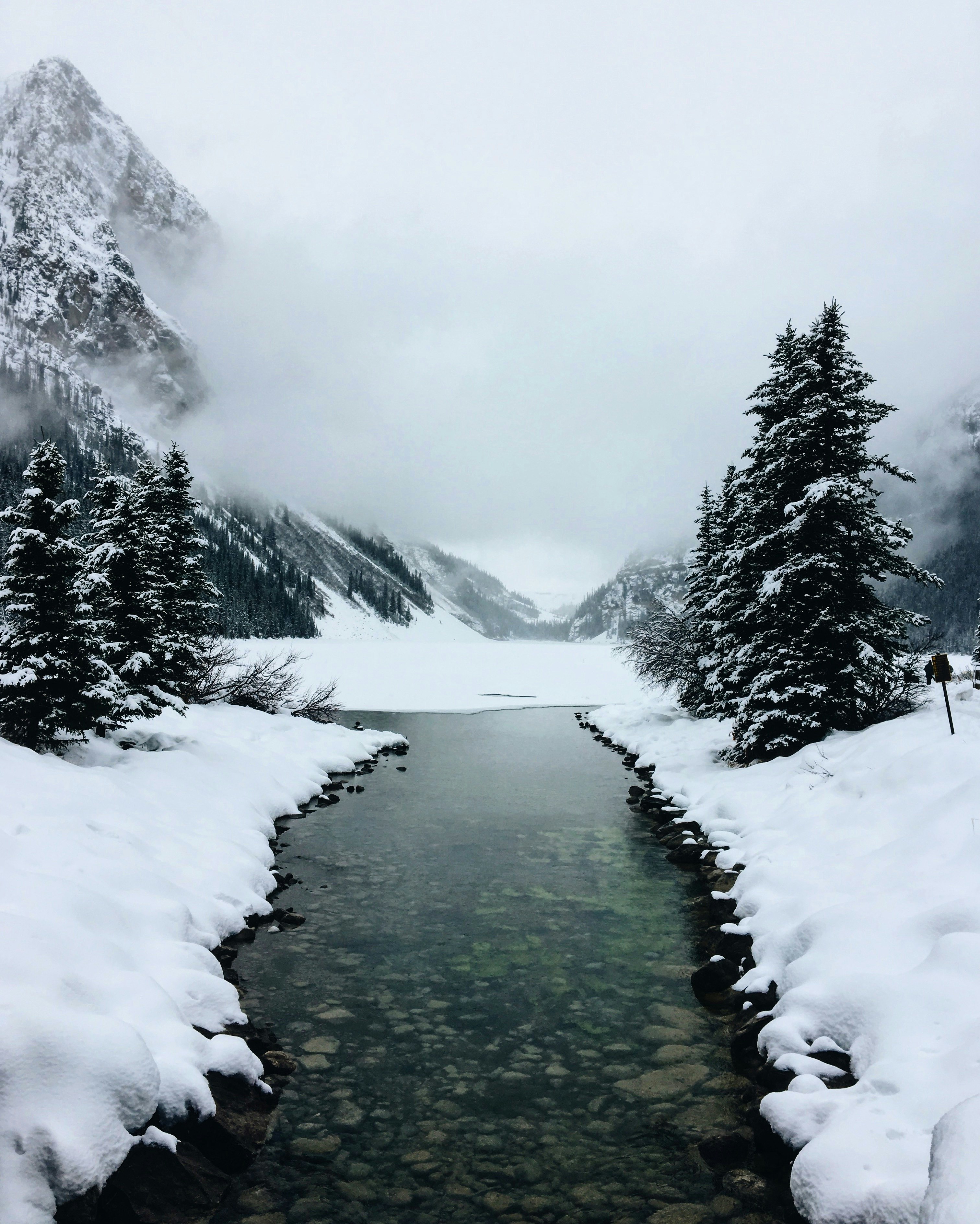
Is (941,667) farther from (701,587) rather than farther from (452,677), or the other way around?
(452,677)

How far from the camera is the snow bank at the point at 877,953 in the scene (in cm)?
401

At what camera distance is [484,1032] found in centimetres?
698

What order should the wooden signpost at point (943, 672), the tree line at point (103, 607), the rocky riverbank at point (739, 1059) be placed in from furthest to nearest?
the tree line at point (103, 607), the wooden signpost at point (943, 672), the rocky riverbank at point (739, 1059)

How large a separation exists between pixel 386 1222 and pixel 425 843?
29.7ft

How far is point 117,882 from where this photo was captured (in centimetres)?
757

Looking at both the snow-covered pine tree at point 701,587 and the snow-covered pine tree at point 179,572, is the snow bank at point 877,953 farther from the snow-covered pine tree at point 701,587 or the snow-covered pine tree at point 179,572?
the snow-covered pine tree at point 179,572

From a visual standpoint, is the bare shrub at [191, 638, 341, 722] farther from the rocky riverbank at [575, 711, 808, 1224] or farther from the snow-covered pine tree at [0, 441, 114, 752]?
the rocky riverbank at [575, 711, 808, 1224]

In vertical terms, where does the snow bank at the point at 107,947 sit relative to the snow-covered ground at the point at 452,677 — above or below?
above

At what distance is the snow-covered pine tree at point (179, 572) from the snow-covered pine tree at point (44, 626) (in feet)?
16.9

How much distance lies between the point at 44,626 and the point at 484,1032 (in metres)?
9.72

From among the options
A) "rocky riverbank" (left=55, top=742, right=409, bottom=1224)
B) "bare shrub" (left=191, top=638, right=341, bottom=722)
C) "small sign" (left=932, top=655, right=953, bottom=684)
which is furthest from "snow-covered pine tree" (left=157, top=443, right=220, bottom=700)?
"small sign" (left=932, top=655, right=953, bottom=684)

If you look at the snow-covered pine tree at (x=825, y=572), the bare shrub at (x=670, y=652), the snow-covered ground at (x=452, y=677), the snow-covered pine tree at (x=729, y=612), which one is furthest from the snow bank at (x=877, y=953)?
the snow-covered ground at (x=452, y=677)

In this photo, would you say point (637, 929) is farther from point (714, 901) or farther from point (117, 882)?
point (117, 882)

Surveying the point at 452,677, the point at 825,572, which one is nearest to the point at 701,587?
the point at 825,572
